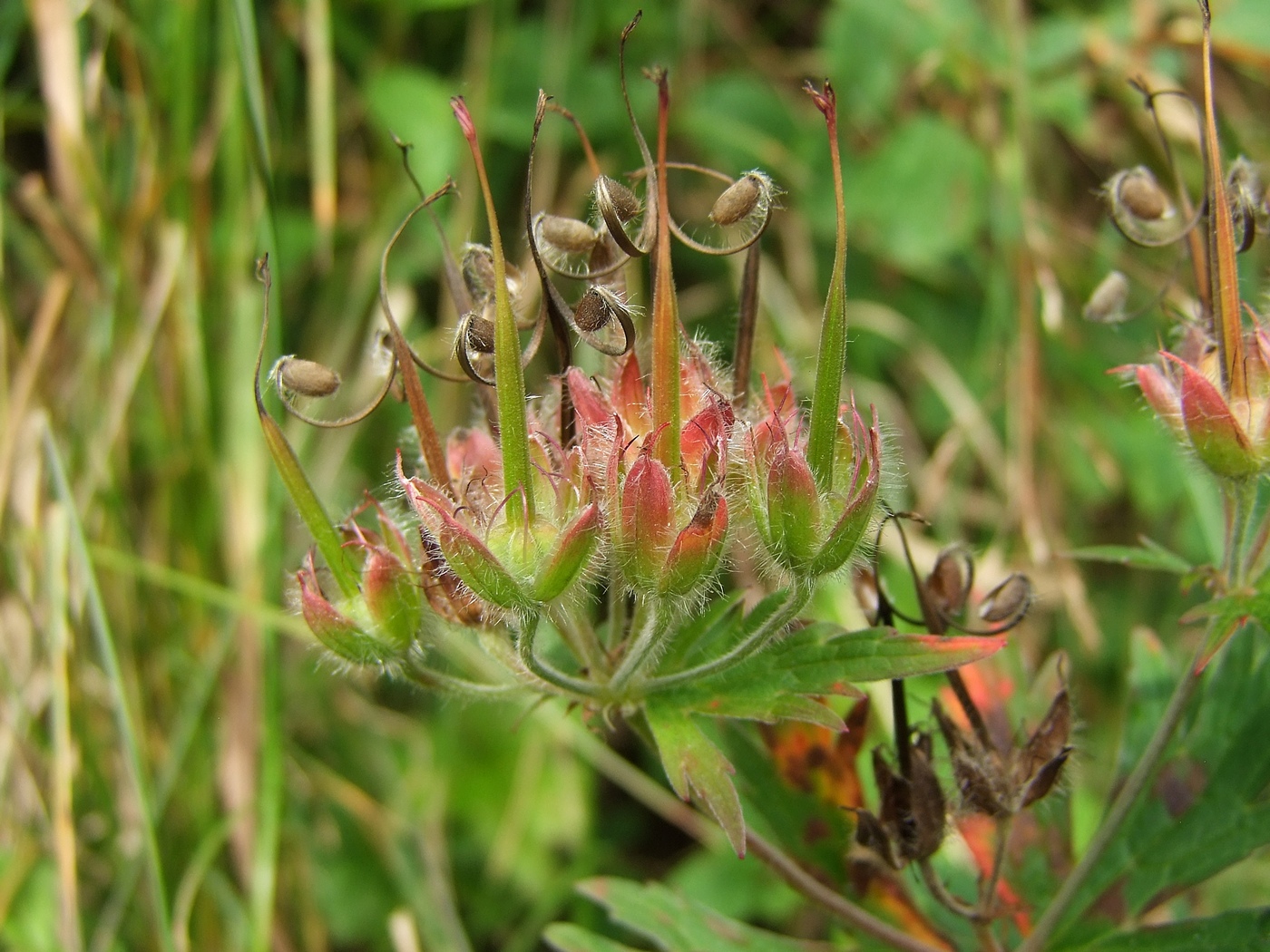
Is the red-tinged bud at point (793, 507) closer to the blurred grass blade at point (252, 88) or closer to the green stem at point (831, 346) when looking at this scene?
the green stem at point (831, 346)

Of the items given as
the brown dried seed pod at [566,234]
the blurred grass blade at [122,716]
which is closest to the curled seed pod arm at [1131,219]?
the brown dried seed pod at [566,234]

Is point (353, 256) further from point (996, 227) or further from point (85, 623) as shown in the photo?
point (996, 227)

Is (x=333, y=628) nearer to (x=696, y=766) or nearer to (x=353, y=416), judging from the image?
(x=353, y=416)

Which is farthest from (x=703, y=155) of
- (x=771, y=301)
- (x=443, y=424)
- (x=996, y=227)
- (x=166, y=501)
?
(x=166, y=501)

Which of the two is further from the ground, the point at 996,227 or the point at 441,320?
the point at 996,227

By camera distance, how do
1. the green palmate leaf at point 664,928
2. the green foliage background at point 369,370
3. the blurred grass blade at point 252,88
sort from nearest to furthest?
the green palmate leaf at point 664,928
the blurred grass blade at point 252,88
the green foliage background at point 369,370

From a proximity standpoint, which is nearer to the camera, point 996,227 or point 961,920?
point 961,920
